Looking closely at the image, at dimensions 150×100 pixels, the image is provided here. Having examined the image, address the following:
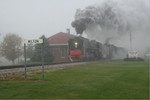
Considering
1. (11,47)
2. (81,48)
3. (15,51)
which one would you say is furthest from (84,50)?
(11,47)

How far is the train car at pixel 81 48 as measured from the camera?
124 ft

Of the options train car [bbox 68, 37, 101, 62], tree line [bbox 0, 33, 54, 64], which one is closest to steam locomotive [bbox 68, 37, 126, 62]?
train car [bbox 68, 37, 101, 62]

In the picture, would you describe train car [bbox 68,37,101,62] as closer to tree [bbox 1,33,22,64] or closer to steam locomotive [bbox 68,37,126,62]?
steam locomotive [bbox 68,37,126,62]

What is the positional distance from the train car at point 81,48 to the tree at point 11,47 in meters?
16.8

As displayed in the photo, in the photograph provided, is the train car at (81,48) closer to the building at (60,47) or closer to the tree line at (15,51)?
the tree line at (15,51)

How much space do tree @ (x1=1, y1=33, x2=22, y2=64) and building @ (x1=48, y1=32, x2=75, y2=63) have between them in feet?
36.9

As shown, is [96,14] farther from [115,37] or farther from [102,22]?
[115,37]

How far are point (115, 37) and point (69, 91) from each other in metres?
38.8

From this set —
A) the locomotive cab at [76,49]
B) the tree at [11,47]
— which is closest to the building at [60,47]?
the tree at [11,47]

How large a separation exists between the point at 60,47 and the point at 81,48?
26819 mm

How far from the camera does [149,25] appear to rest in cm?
3712

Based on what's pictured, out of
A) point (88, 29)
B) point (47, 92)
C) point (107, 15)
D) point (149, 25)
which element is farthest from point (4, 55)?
point (47, 92)

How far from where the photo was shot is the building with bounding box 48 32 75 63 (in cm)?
6141

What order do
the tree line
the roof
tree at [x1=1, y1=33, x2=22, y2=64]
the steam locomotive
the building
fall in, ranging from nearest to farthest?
the steam locomotive < the tree line < tree at [x1=1, y1=33, x2=22, y2=64] < the building < the roof
